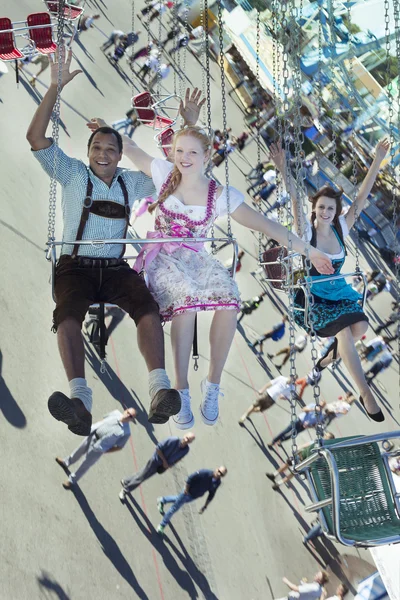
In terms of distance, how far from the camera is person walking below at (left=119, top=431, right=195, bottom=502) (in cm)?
840

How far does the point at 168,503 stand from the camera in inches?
354

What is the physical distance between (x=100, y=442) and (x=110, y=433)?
147mm

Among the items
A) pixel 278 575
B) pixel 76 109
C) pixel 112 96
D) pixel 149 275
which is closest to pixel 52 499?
pixel 278 575

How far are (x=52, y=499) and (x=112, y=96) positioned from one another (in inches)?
442

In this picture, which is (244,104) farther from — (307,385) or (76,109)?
(307,385)

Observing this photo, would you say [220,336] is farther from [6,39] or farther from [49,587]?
[6,39]

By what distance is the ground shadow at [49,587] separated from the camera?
7.43 m

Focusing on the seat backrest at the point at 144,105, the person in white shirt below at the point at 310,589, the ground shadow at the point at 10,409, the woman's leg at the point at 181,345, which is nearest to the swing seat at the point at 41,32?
the seat backrest at the point at 144,105

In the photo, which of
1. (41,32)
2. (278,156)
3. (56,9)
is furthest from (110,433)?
(56,9)

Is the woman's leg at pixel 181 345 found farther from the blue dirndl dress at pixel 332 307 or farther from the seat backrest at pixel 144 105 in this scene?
the seat backrest at pixel 144 105

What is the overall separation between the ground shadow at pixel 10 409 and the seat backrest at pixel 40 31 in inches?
239

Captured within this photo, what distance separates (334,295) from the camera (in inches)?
235

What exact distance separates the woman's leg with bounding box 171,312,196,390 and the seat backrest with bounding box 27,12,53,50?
839 cm

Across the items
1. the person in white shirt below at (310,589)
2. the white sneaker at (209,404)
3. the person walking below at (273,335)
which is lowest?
the person in white shirt below at (310,589)
